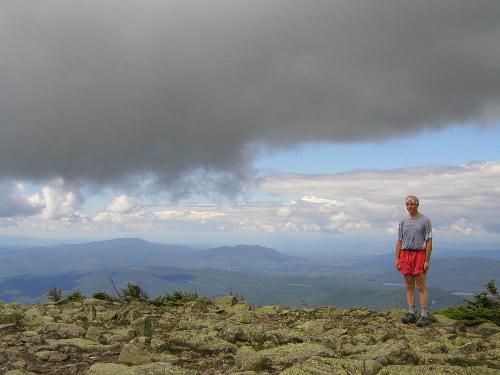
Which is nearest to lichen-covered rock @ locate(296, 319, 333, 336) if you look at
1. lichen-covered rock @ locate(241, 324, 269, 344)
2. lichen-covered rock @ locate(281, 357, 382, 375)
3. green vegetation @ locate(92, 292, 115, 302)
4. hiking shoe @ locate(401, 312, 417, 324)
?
lichen-covered rock @ locate(241, 324, 269, 344)

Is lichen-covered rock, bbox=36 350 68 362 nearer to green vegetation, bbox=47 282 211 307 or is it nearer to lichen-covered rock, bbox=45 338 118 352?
lichen-covered rock, bbox=45 338 118 352

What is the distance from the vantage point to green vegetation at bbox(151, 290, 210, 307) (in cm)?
1701

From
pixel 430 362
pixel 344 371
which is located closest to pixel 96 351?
pixel 344 371

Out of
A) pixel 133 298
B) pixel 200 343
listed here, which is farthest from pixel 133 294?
pixel 200 343

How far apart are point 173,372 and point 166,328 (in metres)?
5.30

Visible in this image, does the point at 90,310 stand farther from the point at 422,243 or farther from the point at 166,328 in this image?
the point at 422,243

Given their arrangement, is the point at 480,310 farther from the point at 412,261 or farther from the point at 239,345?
the point at 239,345

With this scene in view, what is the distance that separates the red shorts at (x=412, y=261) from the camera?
13406 mm

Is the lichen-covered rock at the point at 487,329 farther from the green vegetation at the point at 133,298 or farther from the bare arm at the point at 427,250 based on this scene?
the green vegetation at the point at 133,298

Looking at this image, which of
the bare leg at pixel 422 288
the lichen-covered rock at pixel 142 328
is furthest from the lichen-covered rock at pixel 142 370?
the bare leg at pixel 422 288

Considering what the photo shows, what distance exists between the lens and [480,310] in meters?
13.2

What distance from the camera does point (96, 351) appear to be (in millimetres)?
8945

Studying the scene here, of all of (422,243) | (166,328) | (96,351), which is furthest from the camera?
(422,243)

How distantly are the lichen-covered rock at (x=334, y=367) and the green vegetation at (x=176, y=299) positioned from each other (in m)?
10.5
